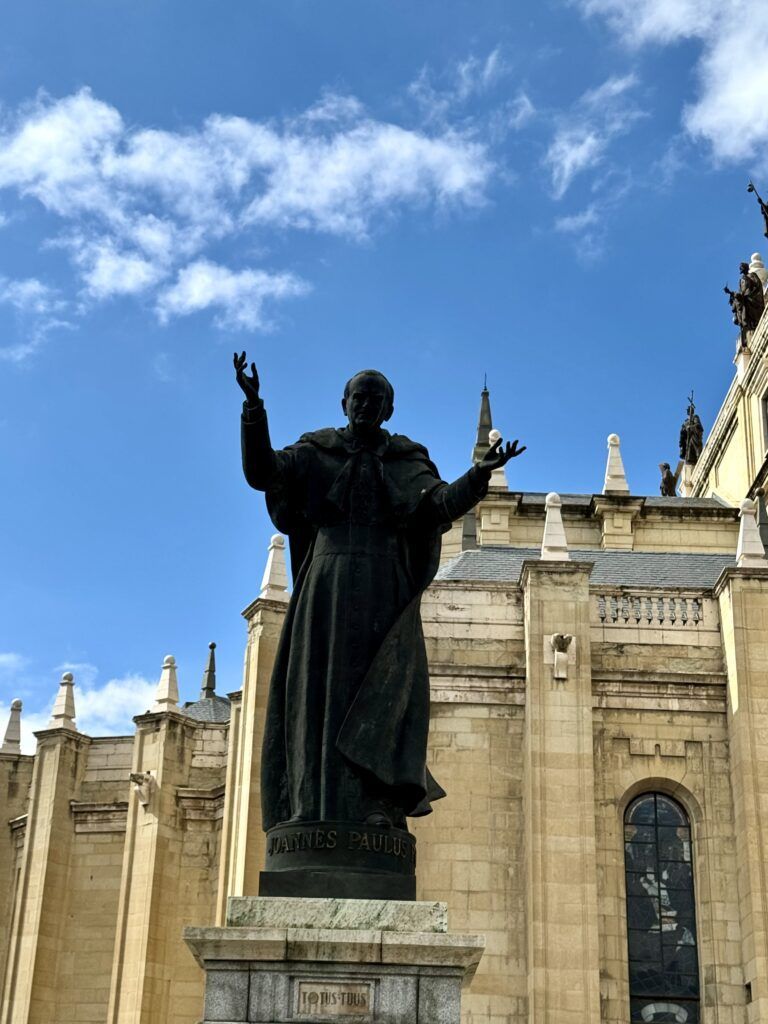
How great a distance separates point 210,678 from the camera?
39781mm

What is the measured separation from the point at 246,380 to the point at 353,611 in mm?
1217

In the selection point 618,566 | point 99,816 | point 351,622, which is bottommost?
point 351,622

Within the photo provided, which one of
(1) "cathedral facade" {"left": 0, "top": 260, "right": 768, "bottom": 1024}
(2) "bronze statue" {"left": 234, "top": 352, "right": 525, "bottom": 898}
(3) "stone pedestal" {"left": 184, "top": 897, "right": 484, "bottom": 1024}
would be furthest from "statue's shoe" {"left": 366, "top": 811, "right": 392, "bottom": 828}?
(1) "cathedral facade" {"left": 0, "top": 260, "right": 768, "bottom": 1024}

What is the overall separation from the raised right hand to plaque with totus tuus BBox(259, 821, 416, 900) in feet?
6.48

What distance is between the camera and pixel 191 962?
28.7 metres

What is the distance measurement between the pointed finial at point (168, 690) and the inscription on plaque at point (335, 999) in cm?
2652

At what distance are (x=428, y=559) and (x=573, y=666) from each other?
715 inches

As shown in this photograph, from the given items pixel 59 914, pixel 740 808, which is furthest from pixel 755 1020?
pixel 59 914

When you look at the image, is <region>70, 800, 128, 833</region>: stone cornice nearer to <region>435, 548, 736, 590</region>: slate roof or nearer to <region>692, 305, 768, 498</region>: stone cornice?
<region>435, 548, 736, 590</region>: slate roof

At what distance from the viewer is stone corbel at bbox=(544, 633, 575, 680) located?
2462 centimetres

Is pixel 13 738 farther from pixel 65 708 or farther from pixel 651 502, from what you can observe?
pixel 651 502

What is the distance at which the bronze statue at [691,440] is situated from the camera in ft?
174

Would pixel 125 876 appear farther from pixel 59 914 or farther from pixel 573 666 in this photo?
pixel 573 666

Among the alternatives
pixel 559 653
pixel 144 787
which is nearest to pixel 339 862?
pixel 559 653
